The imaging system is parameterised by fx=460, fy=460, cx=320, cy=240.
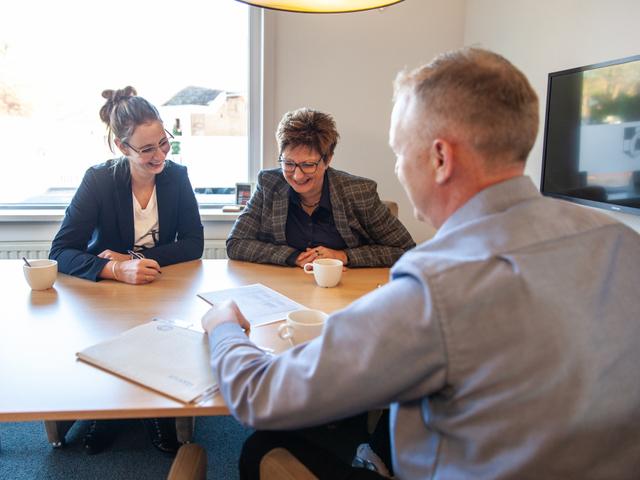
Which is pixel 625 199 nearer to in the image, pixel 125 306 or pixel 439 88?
pixel 439 88

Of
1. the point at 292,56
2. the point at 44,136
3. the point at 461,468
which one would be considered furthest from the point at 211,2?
the point at 461,468

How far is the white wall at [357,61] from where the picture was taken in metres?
2.85

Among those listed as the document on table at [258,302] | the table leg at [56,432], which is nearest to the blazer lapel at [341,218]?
the document on table at [258,302]

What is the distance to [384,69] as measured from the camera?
9.75ft

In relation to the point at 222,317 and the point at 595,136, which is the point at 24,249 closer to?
the point at 222,317

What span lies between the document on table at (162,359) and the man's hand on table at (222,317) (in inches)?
2.0

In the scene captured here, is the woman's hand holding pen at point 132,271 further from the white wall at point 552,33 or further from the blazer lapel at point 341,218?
the white wall at point 552,33

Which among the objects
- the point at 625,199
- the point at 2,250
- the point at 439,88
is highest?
the point at 439,88

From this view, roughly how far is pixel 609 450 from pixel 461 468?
8.2 inches

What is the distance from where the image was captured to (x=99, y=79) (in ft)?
9.19

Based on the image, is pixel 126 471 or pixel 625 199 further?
pixel 625 199

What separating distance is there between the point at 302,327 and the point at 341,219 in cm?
95

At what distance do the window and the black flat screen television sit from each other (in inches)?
72.7

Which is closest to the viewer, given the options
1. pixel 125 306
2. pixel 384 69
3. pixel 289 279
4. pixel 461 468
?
pixel 461 468
